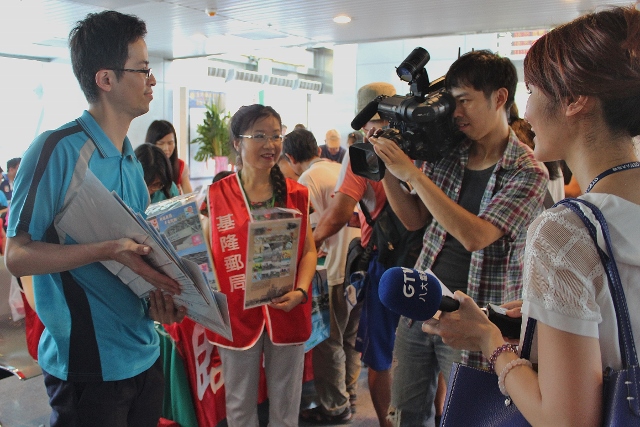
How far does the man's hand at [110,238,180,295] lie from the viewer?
52.8 inches

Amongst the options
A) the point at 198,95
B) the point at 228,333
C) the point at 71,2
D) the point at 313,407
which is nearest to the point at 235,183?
the point at 228,333

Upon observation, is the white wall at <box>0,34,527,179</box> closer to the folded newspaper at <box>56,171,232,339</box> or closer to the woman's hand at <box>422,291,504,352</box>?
the folded newspaper at <box>56,171,232,339</box>

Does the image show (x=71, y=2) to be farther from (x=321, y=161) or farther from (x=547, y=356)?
(x=547, y=356)

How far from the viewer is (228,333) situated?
1.53m

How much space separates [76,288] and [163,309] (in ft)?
0.79

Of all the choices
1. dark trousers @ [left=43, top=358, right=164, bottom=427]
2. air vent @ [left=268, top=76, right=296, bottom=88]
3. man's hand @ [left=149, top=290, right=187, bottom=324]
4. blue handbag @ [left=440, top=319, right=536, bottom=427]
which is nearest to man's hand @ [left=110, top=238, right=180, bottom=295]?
man's hand @ [left=149, top=290, right=187, bottom=324]

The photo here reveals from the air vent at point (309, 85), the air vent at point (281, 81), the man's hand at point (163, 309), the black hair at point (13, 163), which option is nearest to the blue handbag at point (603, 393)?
the man's hand at point (163, 309)

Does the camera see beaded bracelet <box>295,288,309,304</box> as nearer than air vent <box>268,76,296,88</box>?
Yes

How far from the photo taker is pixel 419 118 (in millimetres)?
1771

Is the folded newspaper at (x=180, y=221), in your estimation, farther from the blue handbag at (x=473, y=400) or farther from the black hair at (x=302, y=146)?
the black hair at (x=302, y=146)

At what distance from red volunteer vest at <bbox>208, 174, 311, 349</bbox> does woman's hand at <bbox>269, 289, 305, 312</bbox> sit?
70 millimetres

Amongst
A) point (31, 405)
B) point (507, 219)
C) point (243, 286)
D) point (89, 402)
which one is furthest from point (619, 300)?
point (31, 405)

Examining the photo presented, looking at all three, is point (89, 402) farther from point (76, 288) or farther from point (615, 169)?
point (615, 169)

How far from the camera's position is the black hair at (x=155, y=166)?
313cm
